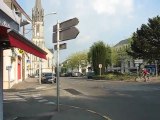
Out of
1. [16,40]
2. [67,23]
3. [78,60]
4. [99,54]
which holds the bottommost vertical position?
[16,40]

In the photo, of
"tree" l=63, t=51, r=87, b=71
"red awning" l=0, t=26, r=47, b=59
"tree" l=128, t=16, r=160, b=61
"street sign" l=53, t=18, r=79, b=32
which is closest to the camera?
"red awning" l=0, t=26, r=47, b=59

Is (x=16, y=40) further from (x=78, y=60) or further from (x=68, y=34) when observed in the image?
(x=78, y=60)

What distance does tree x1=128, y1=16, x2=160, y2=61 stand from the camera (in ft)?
226

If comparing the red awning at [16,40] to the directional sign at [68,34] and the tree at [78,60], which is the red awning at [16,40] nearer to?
the directional sign at [68,34]

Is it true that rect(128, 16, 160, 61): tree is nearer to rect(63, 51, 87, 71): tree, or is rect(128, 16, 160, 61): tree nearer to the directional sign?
the directional sign

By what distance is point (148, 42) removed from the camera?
69625 mm

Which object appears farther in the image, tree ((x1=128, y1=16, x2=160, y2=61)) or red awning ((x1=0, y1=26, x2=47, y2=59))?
tree ((x1=128, y1=16, x2=160, y2=61))

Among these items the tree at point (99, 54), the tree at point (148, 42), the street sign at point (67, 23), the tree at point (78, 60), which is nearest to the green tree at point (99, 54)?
the tree at point (99, 54)

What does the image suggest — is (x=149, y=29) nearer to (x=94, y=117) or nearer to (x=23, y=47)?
(x=94, y=117)

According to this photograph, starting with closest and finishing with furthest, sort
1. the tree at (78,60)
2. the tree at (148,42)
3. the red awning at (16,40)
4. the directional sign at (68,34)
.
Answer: the red awning at (16,40), the directional sign at (68,34), the tree at (148,42), the tree at (78,60)

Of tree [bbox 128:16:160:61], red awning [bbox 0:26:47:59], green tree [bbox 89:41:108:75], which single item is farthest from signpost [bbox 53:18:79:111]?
green tree [bbox 89:41:108:75]

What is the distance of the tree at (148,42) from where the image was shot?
68.8 metres

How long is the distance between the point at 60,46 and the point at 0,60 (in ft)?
19.0

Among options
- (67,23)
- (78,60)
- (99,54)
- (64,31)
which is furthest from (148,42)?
(78,60)
